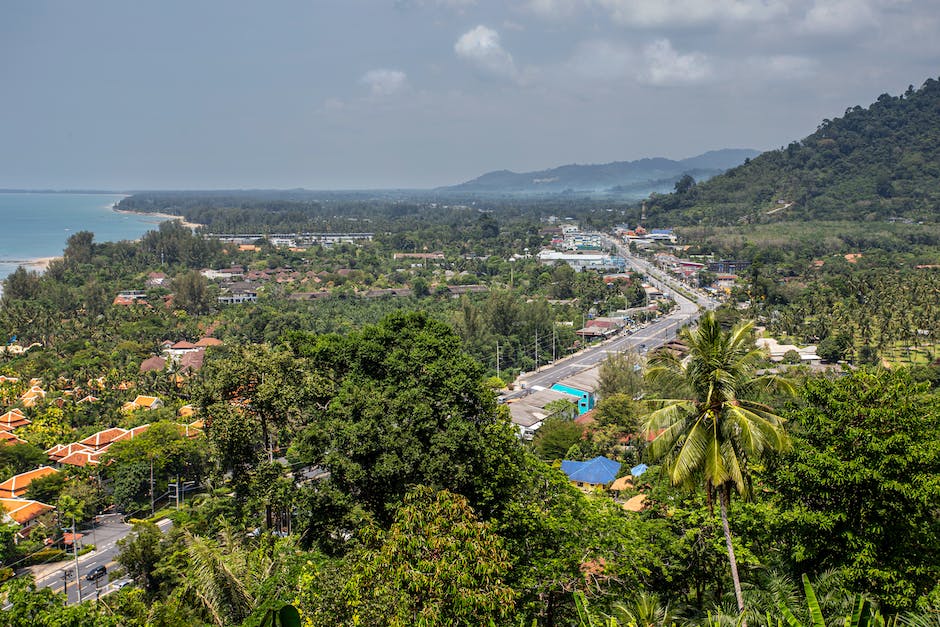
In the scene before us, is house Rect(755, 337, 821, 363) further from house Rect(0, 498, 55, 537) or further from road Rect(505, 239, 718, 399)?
house Rect(0, 498, 55, 537)

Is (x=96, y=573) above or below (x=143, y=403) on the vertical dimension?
below

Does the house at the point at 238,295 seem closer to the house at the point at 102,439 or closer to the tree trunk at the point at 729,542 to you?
the house at the point at 102,439

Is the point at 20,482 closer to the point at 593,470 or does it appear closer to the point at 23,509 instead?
the point at 23,509

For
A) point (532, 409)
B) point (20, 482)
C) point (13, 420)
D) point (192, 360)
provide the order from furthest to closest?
point (192, 360) < point (532, 409) < point (13, 420) < point (20, 482)

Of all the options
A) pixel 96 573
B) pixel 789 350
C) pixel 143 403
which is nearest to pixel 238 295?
pixel 143 403

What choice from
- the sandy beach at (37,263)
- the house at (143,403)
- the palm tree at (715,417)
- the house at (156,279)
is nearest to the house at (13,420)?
the house at (143,403)

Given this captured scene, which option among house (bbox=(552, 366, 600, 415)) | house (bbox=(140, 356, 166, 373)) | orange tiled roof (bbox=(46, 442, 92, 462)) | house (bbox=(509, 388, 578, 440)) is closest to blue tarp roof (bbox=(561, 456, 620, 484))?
house (bbox=(509, 388, 578, 440))
